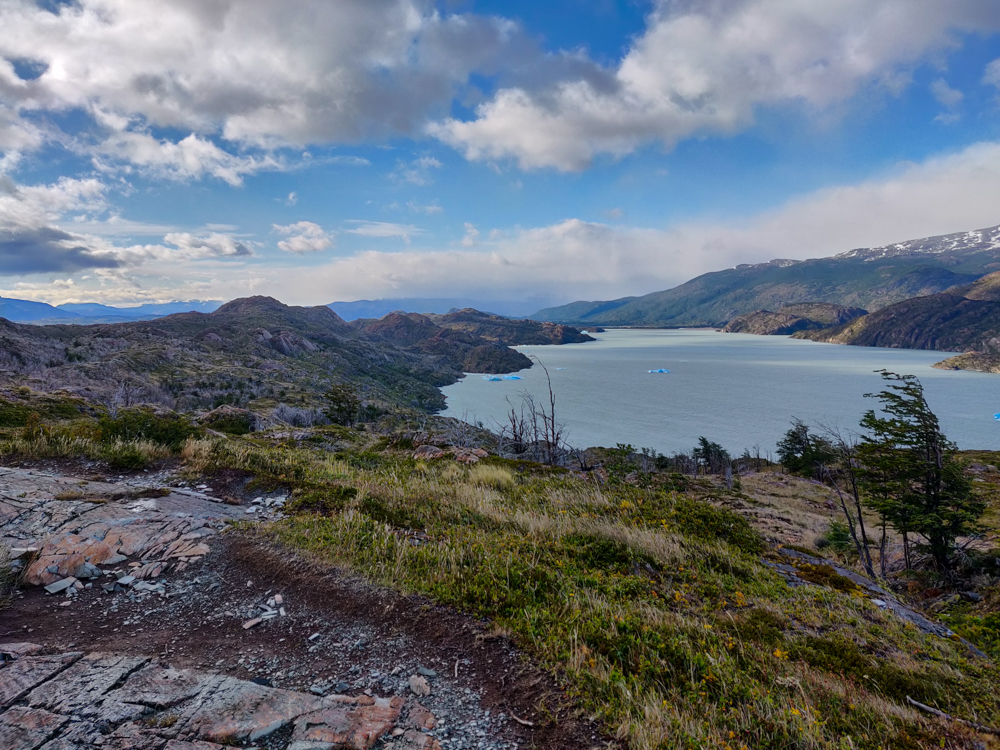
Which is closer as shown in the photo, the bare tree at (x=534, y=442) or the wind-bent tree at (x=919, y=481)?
the wind-bent tree at (x=919, y=481)

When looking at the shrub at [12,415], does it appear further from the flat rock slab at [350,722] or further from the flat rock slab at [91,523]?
the flat rock slab at [350,722]

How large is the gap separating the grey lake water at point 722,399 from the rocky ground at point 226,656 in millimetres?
65351

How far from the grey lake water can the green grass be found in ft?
205

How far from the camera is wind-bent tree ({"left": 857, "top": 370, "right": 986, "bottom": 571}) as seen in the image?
15.5m

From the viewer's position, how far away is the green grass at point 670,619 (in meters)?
4.26

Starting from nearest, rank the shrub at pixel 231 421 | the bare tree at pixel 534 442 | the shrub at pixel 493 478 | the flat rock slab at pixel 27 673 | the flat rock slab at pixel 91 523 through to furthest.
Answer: the flat rock slab at pixel 27 673, the flat rock slab at pixel 91 523, the shrub at pixel 493 478, the shrub at pixel 231 421, the bare tree at pixel 534 442

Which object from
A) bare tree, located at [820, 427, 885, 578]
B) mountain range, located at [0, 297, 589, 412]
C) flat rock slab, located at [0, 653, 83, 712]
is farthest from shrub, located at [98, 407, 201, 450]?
mountain range, located at [0, 297, 589, 412]

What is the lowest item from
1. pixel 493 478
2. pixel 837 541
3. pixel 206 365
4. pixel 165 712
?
pixel 837 541

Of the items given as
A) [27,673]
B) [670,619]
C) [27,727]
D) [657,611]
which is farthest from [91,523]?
[670,619]

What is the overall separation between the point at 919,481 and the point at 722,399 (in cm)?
10353

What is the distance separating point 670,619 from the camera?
586cm

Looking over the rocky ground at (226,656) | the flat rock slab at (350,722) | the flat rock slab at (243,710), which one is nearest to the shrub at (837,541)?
the rocky ground at (226,656)

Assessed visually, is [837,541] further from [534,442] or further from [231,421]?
[231,421]

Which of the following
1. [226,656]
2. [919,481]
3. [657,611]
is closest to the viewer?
[226,656]
